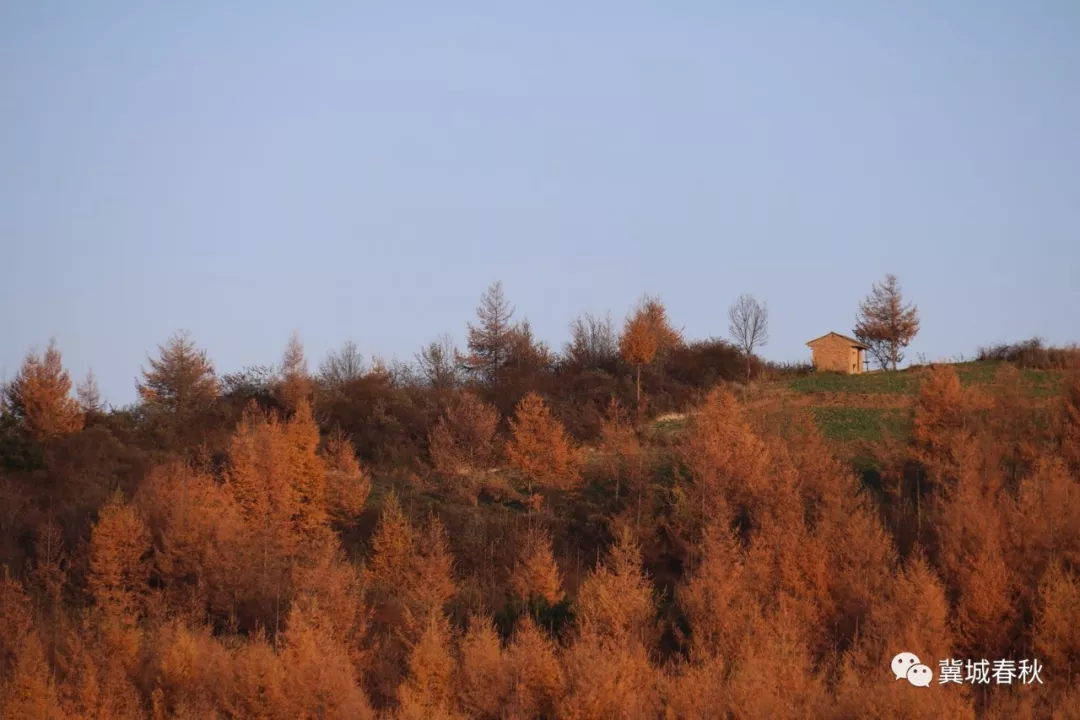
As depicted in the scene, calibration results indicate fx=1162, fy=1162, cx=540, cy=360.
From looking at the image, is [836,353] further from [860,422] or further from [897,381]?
[860,422]

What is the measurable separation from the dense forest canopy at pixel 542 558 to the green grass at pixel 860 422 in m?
0.71

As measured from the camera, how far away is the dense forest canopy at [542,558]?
28.6 m

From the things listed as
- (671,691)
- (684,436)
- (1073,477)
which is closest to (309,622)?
(671,691)

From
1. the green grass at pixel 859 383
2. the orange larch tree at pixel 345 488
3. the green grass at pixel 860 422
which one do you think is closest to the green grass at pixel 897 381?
the green grass at pixel 859 383

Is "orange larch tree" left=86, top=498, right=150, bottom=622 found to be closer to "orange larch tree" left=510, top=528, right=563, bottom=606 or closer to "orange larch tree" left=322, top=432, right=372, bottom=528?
"orange larch tree" left=322, top=432, right=372, bottom=528

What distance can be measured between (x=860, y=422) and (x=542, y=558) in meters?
22.4

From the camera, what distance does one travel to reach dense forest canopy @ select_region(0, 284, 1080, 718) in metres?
28.6

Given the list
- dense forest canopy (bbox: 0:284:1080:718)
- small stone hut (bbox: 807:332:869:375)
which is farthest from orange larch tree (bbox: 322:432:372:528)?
small stone hut (bbox: 807:332:869:375)

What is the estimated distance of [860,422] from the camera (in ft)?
173

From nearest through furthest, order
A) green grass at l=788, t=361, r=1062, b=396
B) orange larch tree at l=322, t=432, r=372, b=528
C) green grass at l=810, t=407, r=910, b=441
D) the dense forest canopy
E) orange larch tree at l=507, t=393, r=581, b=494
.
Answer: the dense forest canopy < orange larch tree at l=322, t=432, r=372, b=528 < orange larch tree at l=507, t=393, r=581, b=494 < green grass at l=810, t=407, r=910, b=441 < green grass at l=788, t=361, r=1062, b=396

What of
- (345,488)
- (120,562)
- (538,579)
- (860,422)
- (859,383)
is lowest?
(538,579)

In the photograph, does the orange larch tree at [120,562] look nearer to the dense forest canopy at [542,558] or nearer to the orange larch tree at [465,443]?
the dense forest canopy at [542,558]

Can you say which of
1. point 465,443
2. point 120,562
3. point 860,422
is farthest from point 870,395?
point 120,562

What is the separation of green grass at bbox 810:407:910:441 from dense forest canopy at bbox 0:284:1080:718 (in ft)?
2.33
